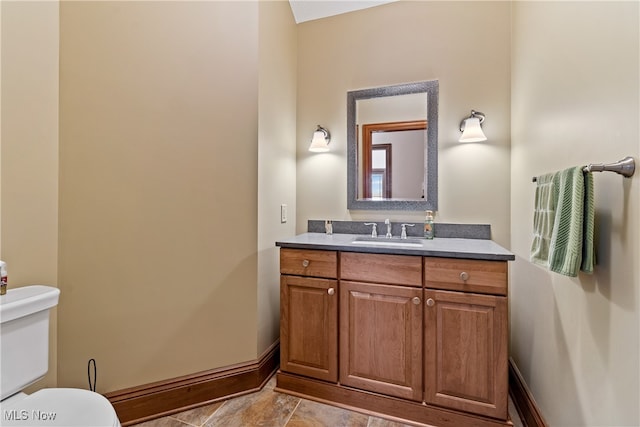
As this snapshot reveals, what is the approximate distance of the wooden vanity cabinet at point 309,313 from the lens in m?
1.66

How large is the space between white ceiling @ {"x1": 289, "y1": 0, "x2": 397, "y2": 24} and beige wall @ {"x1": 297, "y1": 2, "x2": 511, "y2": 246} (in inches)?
1.6

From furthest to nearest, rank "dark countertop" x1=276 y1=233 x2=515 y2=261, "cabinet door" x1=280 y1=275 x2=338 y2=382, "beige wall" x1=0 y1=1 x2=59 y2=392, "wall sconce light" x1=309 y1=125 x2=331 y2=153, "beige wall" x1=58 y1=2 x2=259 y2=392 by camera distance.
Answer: "wall sconce light" x1=309 y1=125 x2=331 y2=153 < "cabinet door" x1=280 y1=275 x2=338 y2=382 < "beige wall" x1=58 y1=2 x2=259 y2=392 < "dark countertop" x1=276 y1=233 x2=515 y2=261 < "beige wall" x1=0 y1=1 x2=59 y2=392

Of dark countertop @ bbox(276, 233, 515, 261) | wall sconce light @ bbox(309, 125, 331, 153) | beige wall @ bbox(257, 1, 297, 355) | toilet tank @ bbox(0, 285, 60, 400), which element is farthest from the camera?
wall sconce light @ bbox(309, 125, 331, 153)

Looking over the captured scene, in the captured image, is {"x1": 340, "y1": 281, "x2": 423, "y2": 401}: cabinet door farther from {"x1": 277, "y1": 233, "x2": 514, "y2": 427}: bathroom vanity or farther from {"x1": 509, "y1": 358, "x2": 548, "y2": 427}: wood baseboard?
{"x1": 509, "y1": 358, "x2": 548, "y2": 427}: wood baseboard

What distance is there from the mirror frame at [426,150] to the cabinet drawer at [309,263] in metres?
0.62

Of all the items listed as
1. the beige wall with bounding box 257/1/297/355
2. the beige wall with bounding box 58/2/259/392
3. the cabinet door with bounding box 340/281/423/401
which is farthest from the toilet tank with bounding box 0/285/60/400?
the cabinet door with bounding box 340/281/423/401

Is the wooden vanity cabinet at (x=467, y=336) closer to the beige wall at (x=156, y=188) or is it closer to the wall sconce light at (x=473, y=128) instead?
the wall sconce light at (x=473, y=128)

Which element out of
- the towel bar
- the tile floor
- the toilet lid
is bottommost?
the tile floor

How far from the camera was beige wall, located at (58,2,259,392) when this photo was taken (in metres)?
1.50

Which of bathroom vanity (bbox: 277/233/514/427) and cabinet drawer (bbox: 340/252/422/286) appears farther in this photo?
cabinet drawer (bbox: 340/252/422/286)

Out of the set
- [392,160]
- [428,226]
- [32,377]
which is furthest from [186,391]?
[392,160]

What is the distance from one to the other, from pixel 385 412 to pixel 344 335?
44 centimetres

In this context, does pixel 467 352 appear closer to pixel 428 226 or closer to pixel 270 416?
pixel 428 226

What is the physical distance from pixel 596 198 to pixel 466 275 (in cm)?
61
